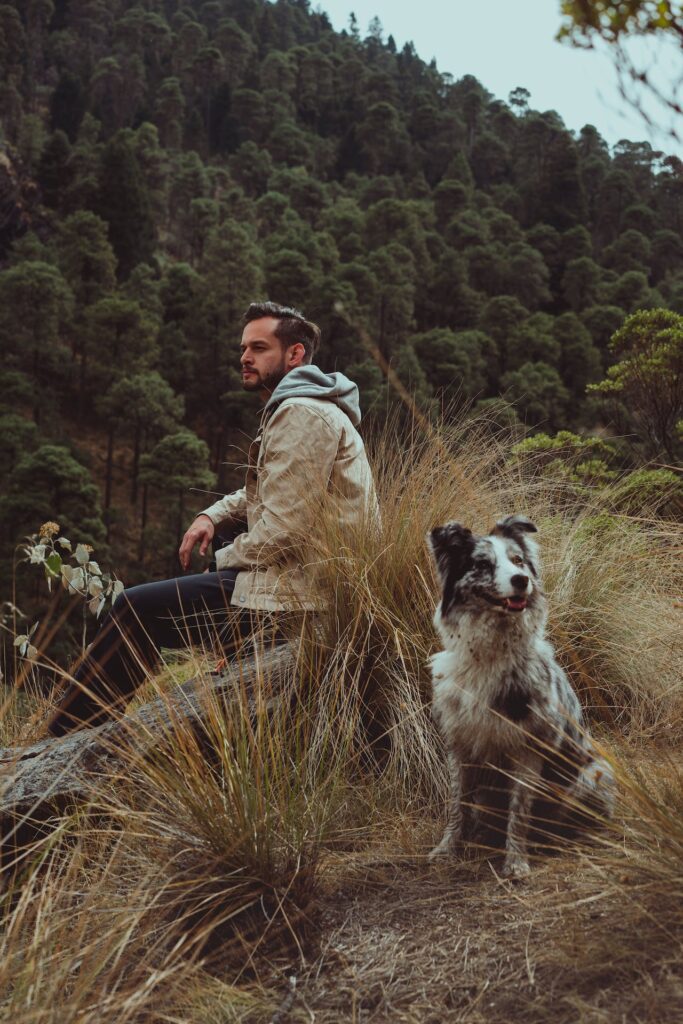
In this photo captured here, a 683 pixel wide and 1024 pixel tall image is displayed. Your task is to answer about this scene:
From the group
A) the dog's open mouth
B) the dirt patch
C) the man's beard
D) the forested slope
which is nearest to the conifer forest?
the dirt patch

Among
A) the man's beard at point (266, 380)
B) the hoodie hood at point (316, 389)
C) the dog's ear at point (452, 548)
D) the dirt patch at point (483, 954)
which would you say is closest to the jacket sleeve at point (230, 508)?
the man's beard at point (266, 380)

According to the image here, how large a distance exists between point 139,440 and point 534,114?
64.8 m

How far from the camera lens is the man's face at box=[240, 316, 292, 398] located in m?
3.60

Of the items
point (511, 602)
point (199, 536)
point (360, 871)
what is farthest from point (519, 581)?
point (199, 536)

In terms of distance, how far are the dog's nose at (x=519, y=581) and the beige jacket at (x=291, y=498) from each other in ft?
3.46

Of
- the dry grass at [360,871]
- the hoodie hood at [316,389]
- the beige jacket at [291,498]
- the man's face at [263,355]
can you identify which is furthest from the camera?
the man's face at [263,355]

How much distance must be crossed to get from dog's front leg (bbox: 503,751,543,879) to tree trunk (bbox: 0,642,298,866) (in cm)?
72

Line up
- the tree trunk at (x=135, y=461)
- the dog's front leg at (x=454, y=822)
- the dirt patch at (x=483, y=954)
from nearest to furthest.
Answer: the dirt patch at (x=483, y=954), the dog's front leg at (x=454, y=822), the tree trunk at (x=135, y=461)

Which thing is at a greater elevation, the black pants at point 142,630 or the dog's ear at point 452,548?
the dog's ear at point 452,548

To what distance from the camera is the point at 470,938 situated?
6.60 feet

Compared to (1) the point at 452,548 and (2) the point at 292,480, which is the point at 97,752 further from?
(1) the point at 452,548

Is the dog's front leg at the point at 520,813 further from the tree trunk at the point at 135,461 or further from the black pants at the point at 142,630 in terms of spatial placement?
the tree trunk at the point at 135,461

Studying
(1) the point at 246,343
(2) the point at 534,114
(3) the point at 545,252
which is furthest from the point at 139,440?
(2) the point at 534,114

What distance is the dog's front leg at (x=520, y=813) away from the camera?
2242mm
